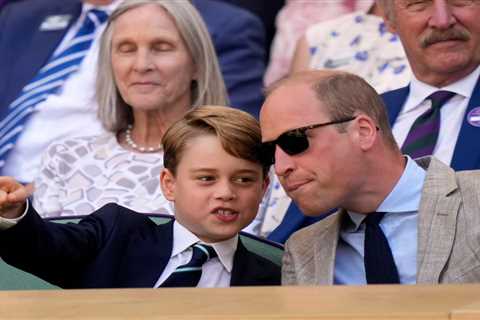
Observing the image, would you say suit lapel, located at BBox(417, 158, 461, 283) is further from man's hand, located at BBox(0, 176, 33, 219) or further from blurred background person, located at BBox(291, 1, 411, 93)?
blurred background person, located at BBox(291, 1, 411, 93)

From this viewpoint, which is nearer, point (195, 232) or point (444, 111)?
point (195, 232)

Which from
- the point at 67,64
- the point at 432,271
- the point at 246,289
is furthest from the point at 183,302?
the point at 67,64

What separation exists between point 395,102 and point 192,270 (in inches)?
47.0

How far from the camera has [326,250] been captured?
287 cm

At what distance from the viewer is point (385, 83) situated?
4.38m

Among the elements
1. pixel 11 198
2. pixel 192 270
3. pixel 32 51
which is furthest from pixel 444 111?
pixel 32 51

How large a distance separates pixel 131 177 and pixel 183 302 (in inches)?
77.4

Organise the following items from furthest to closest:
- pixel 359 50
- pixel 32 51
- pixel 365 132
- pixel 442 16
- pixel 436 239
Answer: pixel 32 51
pixel 359 50
pixel 442 16
pixel 365 132
pixel 436 239

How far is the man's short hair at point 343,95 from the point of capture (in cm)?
282

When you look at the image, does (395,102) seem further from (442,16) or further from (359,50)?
(359,50)

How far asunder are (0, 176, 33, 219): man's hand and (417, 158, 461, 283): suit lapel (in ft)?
2.86

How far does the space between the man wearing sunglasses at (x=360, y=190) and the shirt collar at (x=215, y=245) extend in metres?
0.14

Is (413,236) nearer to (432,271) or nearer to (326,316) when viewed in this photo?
(432,271)

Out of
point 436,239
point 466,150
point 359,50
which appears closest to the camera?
point 436,239
